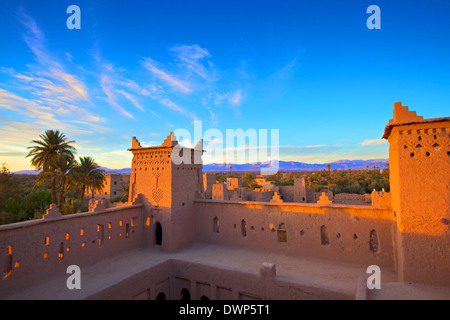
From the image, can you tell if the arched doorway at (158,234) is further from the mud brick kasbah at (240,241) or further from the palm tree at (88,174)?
the palm tree at (88,174)

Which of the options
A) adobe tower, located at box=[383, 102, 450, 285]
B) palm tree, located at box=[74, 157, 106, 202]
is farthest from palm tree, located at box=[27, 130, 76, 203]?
adobe tower, located at box=[383, 102, 450, 285]

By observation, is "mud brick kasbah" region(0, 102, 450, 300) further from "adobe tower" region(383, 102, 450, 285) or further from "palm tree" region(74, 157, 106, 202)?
"palm tree" region(74, 157, 106, 202)

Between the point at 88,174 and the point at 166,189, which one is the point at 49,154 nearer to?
the point at 88,174

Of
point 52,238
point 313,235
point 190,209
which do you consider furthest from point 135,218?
point 313,235

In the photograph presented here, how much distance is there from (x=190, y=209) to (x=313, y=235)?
651cm

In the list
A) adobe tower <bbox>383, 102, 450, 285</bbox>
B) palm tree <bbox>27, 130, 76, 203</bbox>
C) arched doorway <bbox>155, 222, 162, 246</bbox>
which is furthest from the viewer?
palm tree <bbox>27, 130, 76, 203</bbox>

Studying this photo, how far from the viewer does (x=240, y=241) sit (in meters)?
12.1

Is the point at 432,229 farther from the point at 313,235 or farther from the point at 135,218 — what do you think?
the point at 135,218

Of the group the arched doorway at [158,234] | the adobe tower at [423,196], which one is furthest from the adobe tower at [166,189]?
the adobe tower at [423,196]

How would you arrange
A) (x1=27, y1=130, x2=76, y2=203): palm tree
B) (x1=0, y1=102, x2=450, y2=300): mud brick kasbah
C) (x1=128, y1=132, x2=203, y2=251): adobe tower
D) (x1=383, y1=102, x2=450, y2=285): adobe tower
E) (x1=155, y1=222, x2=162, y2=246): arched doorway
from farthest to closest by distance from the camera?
1. (x1=27, y1=130, x2=76, y2=203): palm tree
2. (x1=155, y1=222, x2=162, y2=246): arched doorway
3. (x1=128, y1=132, x2=203, y2=251): adobe tower
4. (x1=0, y1=102, x2=450, y2=300): mud brick kasbah
5. (x1=383, y1=102, x2=450, y2=285): adobe tower

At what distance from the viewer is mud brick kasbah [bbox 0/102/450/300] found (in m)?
7.29

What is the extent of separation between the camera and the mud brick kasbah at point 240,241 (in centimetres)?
729

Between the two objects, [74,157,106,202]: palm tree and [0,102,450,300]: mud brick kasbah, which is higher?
[74,157,106,202]: palm tree
